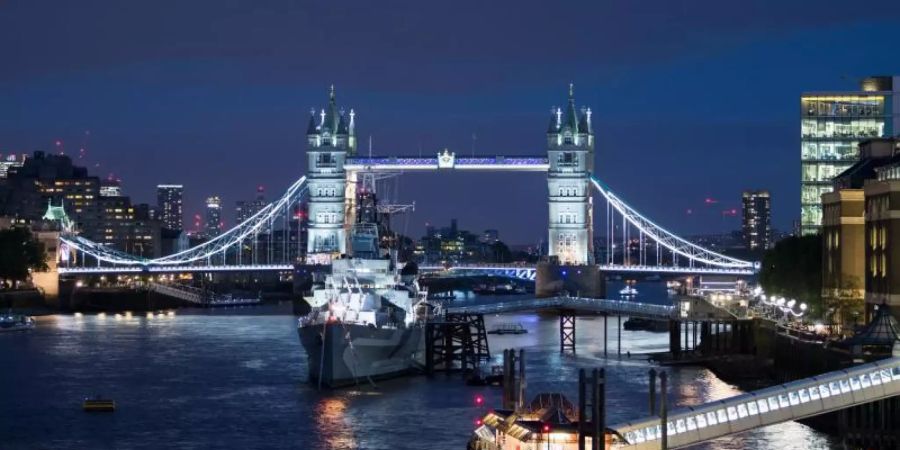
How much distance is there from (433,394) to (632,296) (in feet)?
341

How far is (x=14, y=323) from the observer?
8856 cm

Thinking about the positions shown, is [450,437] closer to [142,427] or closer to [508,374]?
[508,374]

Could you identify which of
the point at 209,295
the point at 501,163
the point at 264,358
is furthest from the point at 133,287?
the point at 264,358

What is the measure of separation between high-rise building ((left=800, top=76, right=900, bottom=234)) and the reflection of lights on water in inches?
1259

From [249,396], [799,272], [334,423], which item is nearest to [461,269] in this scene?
[799,272]

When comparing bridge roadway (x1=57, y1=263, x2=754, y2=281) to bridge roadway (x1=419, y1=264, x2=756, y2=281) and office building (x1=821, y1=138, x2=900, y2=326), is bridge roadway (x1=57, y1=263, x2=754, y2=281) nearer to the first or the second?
bridge roadway (x1=419, y1=264, x2=756, y2=281)

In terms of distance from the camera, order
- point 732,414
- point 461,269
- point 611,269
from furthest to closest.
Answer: point 461,269
point 611,269
point 732,414

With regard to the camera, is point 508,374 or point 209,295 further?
point 209,295

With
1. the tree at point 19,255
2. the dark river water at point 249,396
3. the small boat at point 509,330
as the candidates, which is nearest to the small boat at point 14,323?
the dark river water at point 249,396

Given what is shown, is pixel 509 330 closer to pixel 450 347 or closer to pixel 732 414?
pixel 450 347

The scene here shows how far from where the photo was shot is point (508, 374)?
40719mm

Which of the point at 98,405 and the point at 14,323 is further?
the point at 14,323

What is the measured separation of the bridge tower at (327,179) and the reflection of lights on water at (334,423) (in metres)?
72.7

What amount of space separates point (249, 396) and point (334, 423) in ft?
24.4
